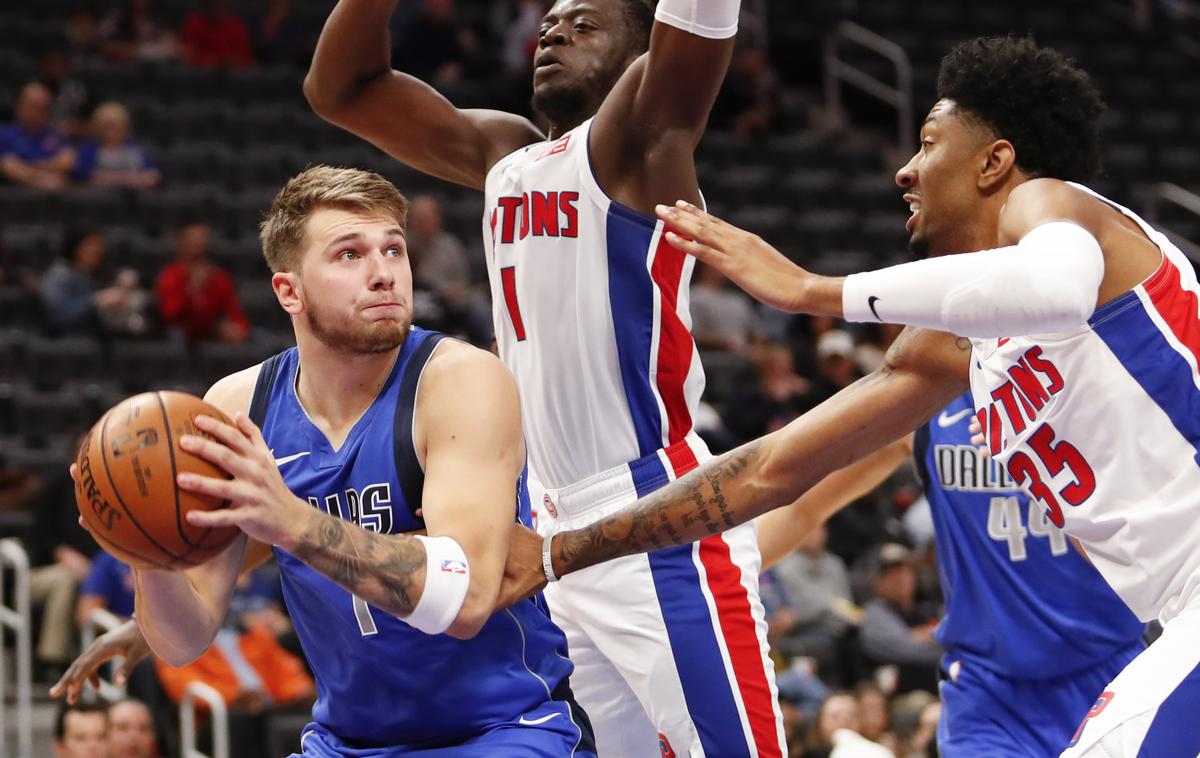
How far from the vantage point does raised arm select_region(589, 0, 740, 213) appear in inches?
186

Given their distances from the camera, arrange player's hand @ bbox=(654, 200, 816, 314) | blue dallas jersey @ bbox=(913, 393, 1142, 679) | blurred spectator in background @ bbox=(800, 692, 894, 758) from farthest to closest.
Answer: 1. blurred spectator in background @ bbox=(800, 692, 894, 758)
2. blue dallas jersey @ bbox=(913, 393, 1142, 679)
3. player's hand @ bbox=(654, 200, 816, 314)

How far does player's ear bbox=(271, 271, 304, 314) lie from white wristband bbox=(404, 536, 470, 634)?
880mm

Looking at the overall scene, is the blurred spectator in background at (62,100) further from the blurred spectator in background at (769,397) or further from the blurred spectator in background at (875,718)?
the blurred spectator in background at (875,718)

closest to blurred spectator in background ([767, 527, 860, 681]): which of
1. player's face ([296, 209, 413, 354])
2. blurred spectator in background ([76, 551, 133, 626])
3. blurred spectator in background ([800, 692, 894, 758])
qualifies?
blurred spectator in background ([800, 692, 894, 758])

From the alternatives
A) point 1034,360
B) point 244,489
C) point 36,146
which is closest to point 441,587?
point 244,489

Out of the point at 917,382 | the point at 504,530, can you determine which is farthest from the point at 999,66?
the point at 504,530

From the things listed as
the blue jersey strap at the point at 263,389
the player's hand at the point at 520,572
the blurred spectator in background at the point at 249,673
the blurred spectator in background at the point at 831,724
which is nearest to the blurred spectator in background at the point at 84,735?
the blurred spectator in background at the point at 249,673

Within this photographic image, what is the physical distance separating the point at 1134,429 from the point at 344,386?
6.59ft

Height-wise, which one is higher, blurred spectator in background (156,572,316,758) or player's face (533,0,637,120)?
player's face (533,0,637,120)

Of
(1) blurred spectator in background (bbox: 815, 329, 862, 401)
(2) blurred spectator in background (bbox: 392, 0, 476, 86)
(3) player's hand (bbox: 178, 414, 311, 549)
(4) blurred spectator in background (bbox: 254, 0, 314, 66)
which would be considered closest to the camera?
(3) player's hand (bbox: 178, 414, 311, 549)

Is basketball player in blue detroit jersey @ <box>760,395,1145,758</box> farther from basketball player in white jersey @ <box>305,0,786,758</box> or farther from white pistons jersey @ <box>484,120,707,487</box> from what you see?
white pistons jersey @ <box>484,120,707,487</box>

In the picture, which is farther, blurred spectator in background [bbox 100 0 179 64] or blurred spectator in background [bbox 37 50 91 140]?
blurred spectator in background [bbox 100 0 179 64]

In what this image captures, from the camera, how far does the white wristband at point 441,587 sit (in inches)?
145

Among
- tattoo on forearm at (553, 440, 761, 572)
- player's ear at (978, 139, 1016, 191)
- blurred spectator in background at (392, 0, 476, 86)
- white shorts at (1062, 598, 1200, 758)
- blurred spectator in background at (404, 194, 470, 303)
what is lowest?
white shorts at (1062, 598, 1200, 758)
